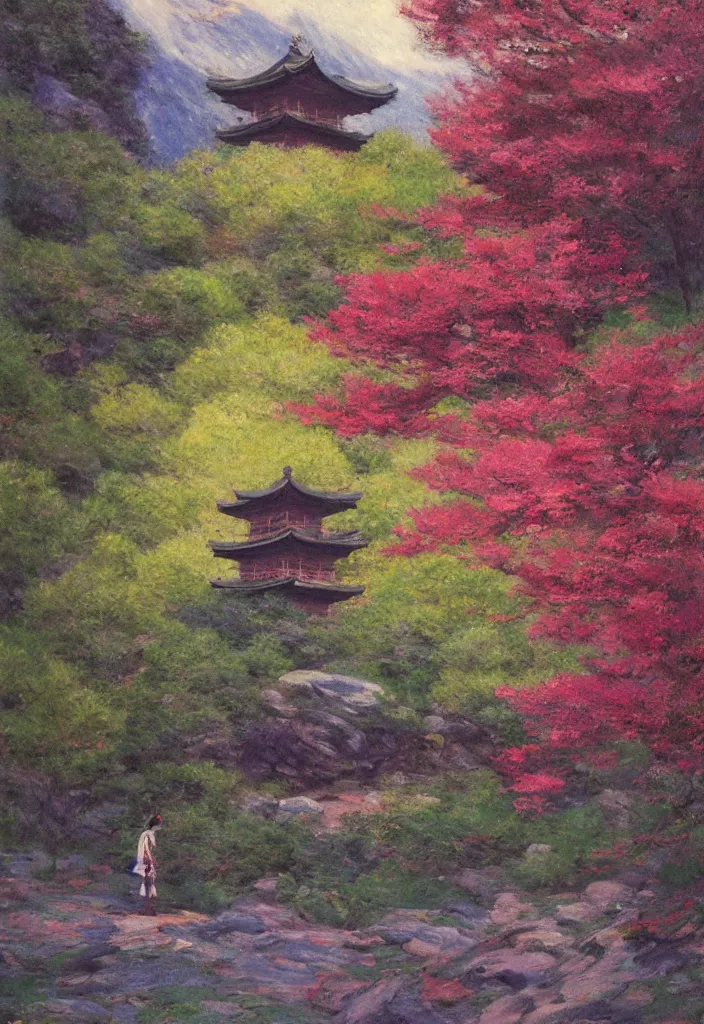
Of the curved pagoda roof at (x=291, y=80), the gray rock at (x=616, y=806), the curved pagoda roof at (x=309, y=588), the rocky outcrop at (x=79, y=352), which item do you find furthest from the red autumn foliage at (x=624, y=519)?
the curved pagoda roof at (x=291, y=80)

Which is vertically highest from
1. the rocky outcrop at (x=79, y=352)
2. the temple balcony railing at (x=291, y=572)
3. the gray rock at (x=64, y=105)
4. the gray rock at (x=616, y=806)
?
the gray rock at (x=64, y=105)

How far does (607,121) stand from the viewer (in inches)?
399

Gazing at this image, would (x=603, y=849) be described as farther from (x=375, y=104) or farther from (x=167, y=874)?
(x=375, y=104)

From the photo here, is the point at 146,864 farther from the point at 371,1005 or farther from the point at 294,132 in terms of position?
the point at 294,132

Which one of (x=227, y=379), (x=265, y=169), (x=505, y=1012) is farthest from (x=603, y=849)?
(x=265, y=169)

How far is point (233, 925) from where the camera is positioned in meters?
12.4

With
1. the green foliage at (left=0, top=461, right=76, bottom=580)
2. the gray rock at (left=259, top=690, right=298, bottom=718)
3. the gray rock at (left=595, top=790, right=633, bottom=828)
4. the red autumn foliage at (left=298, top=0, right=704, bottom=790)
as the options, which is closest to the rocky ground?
the gray rock at (left=595, top=790, right=633, bottom=828)

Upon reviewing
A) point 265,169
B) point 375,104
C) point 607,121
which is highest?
point 375,104

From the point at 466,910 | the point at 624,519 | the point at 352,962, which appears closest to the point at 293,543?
the point at 466,910

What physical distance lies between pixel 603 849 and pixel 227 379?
565 inches

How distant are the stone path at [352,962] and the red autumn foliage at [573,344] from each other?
169cm

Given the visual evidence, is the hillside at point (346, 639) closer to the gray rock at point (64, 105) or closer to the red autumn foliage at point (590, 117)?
the red autumn foliage at point (590, 117)

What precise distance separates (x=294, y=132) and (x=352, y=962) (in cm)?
2638

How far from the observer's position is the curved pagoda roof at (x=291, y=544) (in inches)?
794
